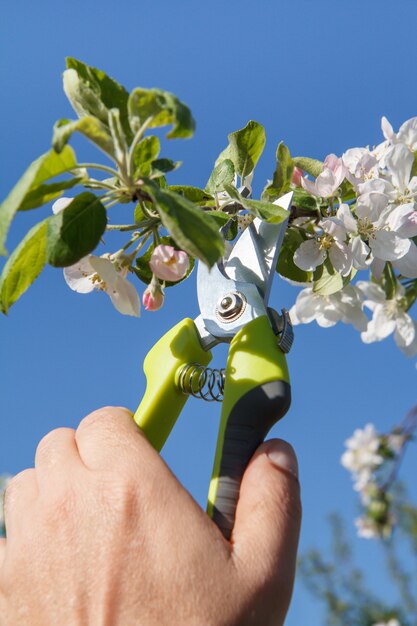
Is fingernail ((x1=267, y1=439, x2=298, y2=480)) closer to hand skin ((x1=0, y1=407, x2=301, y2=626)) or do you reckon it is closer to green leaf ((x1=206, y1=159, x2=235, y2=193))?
hand skin ((x1=0, y1=407, x2=301, y2=626))

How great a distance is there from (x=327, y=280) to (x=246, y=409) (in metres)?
0.40

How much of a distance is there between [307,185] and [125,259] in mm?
355

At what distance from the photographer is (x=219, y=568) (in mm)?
960

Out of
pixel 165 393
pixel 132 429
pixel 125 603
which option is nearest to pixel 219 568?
pixel 125 603

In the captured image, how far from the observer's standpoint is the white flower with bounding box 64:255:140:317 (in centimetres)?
121

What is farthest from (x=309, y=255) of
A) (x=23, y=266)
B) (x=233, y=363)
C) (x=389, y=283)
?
(x=23, y=266)

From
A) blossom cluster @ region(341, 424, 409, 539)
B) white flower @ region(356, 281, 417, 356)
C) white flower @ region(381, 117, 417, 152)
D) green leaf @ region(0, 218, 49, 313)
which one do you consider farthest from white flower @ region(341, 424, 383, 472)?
green leaf @ region(0, 218, 49, 313)

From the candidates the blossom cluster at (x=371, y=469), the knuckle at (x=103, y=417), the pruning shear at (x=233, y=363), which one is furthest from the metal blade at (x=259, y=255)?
the blossom cluster at (x=371, y=469)

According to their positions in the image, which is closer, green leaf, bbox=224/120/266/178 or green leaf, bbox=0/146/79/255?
green leaf, bbox=0/146/79/255

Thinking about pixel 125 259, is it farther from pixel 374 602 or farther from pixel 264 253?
pixel 374 602

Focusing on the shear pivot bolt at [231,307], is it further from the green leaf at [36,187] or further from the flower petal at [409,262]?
the green leaf at [36,187]

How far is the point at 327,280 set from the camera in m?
1.46

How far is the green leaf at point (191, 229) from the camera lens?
93 cm

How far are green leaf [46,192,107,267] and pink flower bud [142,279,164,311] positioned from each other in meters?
0.26
